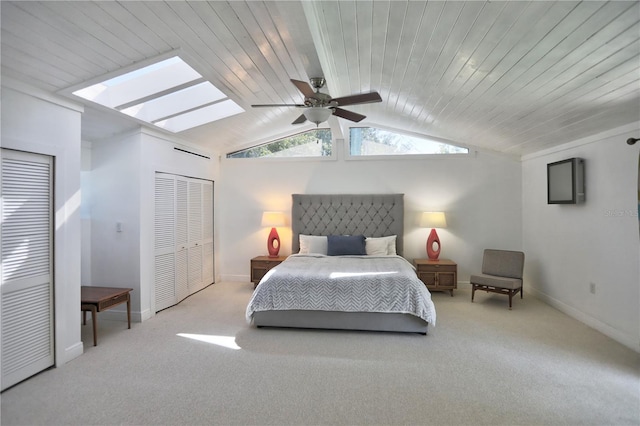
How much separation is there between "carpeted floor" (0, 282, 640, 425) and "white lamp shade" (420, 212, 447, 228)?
1.85 m

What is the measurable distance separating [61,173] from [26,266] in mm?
862

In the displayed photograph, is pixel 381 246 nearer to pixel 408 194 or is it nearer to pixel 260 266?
pixel 408 194

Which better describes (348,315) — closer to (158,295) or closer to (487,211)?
(158,295)

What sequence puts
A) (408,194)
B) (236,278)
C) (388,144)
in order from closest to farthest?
1. (408,194)
2. (388,144)
3. (236,278)

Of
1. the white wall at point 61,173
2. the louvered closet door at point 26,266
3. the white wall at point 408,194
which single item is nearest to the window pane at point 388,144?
the white wall at point 408,194

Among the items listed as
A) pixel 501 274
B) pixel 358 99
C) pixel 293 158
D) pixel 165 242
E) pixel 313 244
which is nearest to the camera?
pixel 358 99

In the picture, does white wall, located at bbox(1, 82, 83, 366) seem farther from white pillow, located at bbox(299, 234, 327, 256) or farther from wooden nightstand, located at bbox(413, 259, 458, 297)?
wooden nightstand, located at bbox(413, 259, 458, 297)

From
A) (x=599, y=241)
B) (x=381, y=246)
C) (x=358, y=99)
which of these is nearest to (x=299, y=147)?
(x=381, y=246)

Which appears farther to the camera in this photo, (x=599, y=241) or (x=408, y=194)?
(x=408, y=194)

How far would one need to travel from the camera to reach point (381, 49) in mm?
2736

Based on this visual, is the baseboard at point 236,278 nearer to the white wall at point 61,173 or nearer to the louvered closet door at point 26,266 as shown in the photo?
the white wall at point 61,173

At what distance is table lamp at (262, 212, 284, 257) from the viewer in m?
5.70

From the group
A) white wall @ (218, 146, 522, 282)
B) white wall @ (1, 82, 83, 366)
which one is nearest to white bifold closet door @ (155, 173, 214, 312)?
white wall @ (218, 146, 522, 282)

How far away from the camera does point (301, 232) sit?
233 inches
